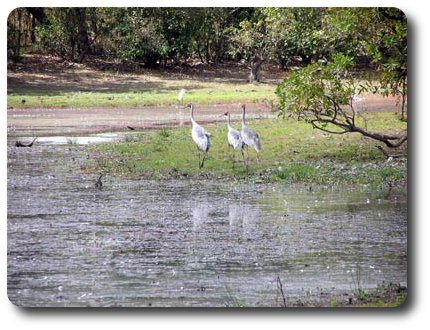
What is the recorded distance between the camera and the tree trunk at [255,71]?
9414mm

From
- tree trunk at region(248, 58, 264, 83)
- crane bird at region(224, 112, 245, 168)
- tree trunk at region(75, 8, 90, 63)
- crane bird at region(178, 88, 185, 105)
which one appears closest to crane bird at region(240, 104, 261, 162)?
crane bird at region(224, 112, 245, 168)

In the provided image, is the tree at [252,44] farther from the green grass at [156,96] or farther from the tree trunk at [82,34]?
the tree trunk at [82,34]

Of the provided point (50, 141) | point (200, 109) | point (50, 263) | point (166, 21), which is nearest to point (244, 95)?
point (200, 109)

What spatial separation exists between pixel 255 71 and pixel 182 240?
1525mm

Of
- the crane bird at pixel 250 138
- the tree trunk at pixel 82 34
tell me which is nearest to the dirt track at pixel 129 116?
the crane bird at pixel 250 138

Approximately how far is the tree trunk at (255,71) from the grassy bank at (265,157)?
45 centimetres

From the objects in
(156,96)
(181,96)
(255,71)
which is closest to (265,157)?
(255,71)

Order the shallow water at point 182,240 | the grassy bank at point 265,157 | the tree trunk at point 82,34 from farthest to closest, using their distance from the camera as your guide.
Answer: the grassy bank at point 265,157 → the tree trunk at point 82,34 → the shallow water at point 182,240

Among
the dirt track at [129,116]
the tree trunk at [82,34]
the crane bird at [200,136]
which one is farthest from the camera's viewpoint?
the crane bird at [200,136]

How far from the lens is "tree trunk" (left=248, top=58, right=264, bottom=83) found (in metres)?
9.41

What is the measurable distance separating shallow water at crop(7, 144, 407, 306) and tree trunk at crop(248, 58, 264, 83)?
0.92 metres

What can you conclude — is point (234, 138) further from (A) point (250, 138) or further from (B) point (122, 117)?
(B) point (122, 117)

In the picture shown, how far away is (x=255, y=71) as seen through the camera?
31.1 feet
